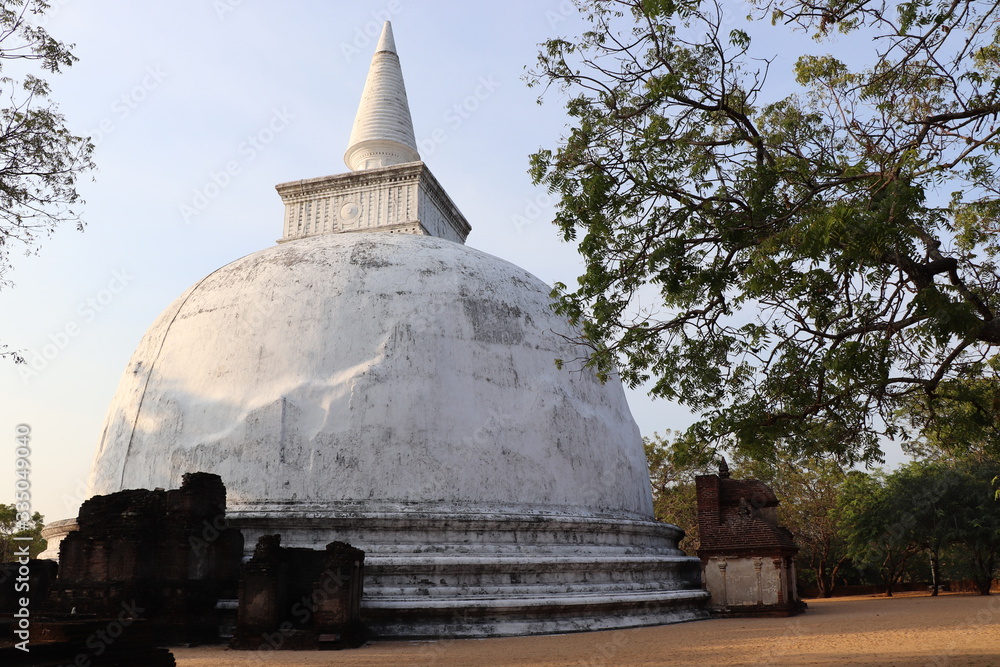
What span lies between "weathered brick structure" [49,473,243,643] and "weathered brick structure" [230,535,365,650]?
2.74ft

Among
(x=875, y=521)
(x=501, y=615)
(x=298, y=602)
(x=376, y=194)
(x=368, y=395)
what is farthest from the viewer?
(x=875, y=521)

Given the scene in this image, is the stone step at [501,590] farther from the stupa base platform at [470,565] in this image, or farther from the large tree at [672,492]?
the large tree at [672,492]

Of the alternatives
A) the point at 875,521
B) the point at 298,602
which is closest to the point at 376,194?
the point at 298,602

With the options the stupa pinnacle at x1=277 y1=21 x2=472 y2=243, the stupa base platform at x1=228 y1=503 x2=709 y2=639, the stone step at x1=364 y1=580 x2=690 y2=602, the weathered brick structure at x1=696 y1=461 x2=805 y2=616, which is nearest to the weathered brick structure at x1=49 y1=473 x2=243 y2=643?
the stupa base platform at x1=228 y1=503 x2=709 y2=639

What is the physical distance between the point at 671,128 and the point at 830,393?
306 centimetres

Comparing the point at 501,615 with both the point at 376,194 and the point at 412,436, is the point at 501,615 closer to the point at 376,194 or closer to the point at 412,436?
→ the point at 412,436

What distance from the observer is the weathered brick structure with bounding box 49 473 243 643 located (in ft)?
33.7

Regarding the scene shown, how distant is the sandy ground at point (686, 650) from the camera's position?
27.6 feet

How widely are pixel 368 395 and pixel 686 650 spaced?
569 centimetres

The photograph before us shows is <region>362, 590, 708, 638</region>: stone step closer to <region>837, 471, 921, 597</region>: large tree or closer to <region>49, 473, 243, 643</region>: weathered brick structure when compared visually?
<region>49, 473, 243, 643</region>: weathered brick structure

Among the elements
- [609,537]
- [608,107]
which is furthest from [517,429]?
[608,107]

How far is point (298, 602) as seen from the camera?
1033cm

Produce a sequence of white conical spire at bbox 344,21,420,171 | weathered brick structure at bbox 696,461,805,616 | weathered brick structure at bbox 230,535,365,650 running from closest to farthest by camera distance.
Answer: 1. weathered brick structure at bbox 230,535,365,650
2. weathered brick structure at bbox 696,461,805,616
3. white conical spire at bbox 344,21,420,171

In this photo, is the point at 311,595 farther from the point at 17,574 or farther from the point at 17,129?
the point at 17,129
